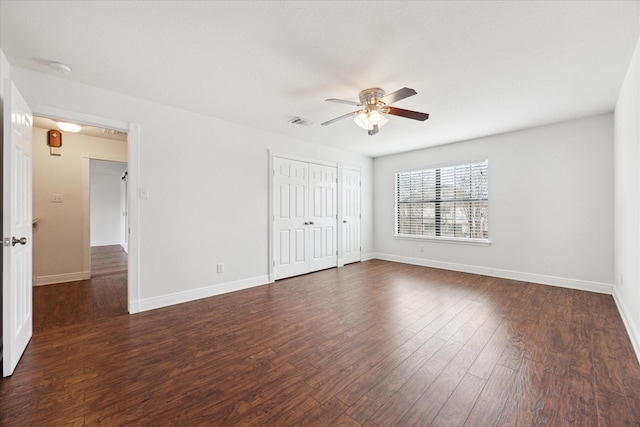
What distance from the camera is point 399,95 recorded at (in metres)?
2.49

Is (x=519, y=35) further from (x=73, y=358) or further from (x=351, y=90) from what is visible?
(x=73, y=358)

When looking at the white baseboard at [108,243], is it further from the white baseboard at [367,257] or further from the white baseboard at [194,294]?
the white baseboard at [367,257]

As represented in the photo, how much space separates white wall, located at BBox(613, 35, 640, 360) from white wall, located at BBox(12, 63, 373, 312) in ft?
13.6

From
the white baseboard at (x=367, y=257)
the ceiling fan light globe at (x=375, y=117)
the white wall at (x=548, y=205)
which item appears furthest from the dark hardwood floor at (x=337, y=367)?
the white baseboard at (x=367, y=257)

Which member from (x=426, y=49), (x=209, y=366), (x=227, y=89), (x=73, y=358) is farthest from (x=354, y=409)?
(x=227, y=89)

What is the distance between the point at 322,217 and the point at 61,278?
4638 mm

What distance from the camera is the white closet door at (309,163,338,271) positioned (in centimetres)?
516

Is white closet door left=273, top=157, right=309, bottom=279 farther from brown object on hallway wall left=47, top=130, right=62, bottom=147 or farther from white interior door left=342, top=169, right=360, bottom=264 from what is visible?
brown object on hallway wall left=47, top=130, right=62, bottom=147

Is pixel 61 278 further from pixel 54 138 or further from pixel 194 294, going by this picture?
pixel 194 294

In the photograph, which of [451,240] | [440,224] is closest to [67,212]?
[440,224]

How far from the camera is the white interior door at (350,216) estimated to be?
5.82m

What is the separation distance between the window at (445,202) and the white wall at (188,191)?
3.13m

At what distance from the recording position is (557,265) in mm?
4148

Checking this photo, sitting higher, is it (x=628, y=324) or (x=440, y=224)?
(x=440, y=224)
